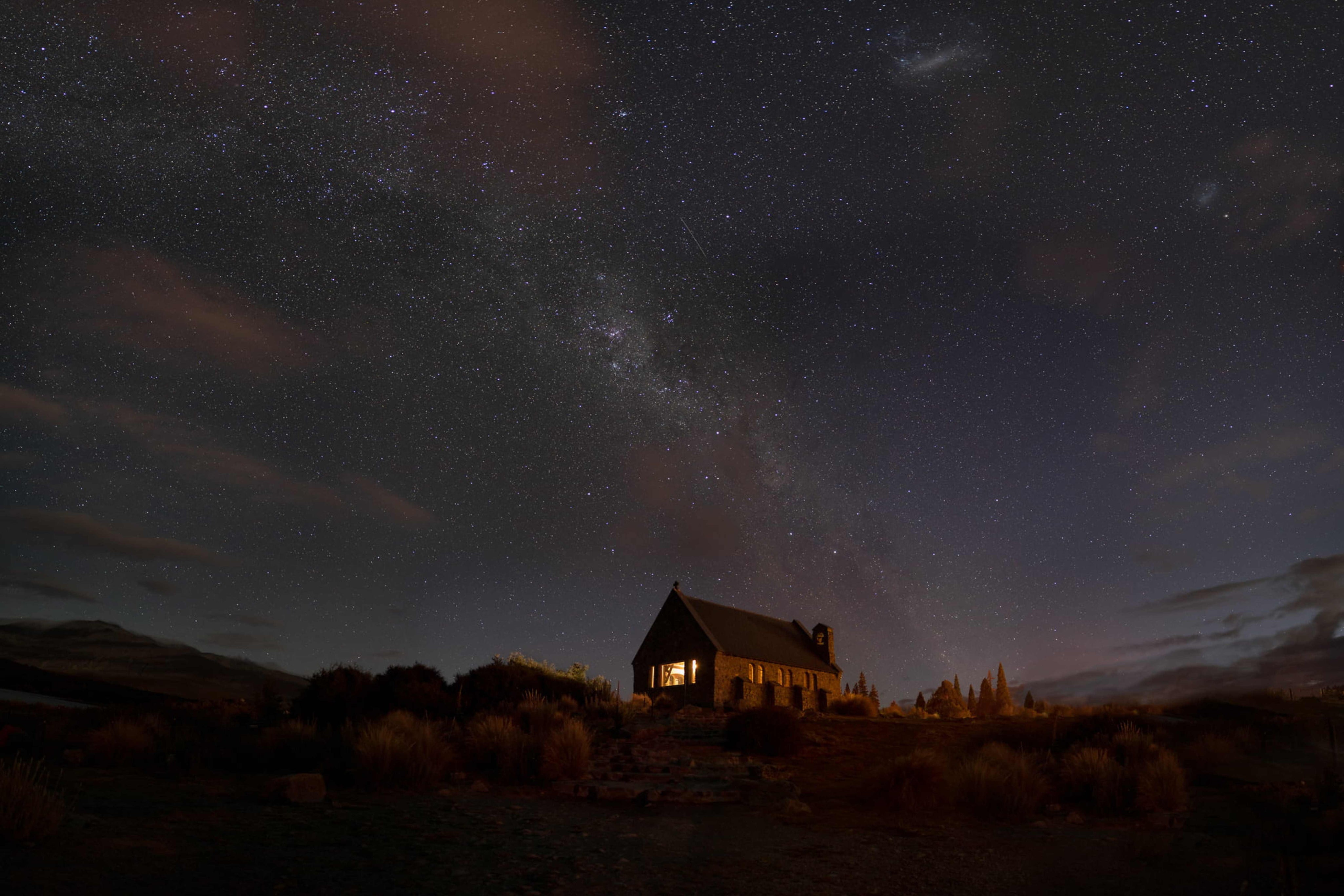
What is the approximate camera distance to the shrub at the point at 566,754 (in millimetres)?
13883

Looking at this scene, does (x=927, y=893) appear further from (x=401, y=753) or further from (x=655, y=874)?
Result: (x=401, y=753)

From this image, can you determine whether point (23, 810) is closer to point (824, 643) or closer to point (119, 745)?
point (119, 745)

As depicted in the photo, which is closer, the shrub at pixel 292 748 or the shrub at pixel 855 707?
the shrub at pixel 292 748

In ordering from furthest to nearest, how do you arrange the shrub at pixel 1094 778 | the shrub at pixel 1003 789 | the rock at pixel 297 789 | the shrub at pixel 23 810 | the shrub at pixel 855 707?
the shrub at pixel 855 707 → the shrub at pixel 1094 778 → the shrub at pixel 1003 789 → the rock at pixel 297 789 → the shrub at pixel 23 810

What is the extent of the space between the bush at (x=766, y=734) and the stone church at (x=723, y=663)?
17959 millimetres

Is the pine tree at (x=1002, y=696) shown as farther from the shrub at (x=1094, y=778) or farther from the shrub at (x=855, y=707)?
the shrub at (x=1094, y=778)

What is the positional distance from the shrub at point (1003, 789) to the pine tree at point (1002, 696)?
2759 inches

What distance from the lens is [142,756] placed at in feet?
42.9

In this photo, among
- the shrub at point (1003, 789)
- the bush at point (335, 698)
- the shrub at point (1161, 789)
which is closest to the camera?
the shrub at point (1003, 789)

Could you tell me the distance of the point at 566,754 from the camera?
14242 mm

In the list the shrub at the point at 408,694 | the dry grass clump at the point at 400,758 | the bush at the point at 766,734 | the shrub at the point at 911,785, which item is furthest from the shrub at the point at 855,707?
the dry grass clump at the point at 400,758

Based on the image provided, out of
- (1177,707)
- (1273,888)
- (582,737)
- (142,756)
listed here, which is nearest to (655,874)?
(1273,888)

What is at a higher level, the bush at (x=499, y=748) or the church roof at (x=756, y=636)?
the church roof at (x=756, y=636)

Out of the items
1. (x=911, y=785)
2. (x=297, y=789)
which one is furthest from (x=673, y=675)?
(x=297, y=789)
